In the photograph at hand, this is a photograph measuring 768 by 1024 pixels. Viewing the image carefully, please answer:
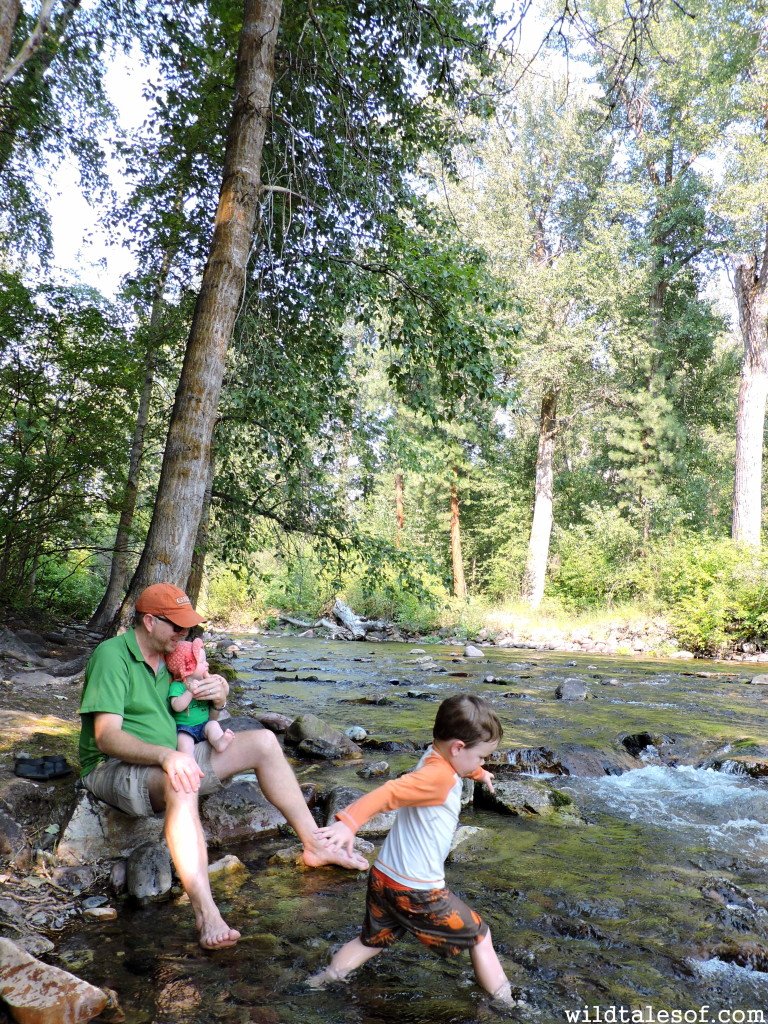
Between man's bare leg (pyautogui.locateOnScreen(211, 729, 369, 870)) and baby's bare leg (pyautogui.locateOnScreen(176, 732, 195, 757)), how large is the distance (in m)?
0.11

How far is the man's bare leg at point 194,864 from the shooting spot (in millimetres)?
2826

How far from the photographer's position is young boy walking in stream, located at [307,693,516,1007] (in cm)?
255

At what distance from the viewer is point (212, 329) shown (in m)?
5.45

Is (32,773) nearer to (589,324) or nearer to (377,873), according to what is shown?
(377,873)

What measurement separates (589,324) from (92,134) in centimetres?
1593

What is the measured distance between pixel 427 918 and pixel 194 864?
1007 millimetres

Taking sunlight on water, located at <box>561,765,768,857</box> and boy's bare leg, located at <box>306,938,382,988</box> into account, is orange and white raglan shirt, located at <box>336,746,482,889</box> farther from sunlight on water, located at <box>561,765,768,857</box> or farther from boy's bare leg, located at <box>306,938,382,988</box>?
sunlight on water, located at <box>561,765,768,857</box>

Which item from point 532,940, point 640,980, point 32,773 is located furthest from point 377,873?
point 32,773

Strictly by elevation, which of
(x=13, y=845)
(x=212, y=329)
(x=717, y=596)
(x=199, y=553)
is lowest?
(x=13, y=845)

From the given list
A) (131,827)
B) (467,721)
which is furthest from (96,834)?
(467,721)

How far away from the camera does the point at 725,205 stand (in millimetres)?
17781

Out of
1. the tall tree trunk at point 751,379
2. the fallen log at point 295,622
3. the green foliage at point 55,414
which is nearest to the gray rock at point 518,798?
the green foliage at point 55,414

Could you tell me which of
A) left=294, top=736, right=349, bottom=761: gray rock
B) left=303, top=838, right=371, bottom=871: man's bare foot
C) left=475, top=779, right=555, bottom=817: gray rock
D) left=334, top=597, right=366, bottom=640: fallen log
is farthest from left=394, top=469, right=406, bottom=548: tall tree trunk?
left=303, top=838, right=371, bottom=871: man's bare foot

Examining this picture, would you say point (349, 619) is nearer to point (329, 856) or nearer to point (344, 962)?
point (329, 856)
